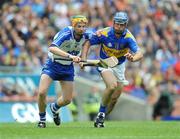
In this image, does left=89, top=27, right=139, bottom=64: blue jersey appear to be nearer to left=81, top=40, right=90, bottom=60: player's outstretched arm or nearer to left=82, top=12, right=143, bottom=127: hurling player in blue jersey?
left=82, top=12, right=143, bottom=127: hurling player in blue jersey

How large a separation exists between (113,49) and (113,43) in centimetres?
15

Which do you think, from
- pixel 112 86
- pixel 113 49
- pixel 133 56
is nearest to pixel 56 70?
pixel 112 86

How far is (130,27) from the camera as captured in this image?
28969 millimetres

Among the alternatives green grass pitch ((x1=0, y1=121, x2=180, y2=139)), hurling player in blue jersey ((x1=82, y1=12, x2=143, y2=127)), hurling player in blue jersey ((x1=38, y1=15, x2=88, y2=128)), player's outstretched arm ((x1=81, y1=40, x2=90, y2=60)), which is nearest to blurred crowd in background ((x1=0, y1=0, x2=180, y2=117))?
hurling player in blue jersey ((x1=82, y1=12, x2=143, y2=127))

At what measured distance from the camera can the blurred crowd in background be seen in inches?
1009

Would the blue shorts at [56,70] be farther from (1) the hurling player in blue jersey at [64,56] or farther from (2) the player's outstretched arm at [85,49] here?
(2) the player's outstretched arm at [85,49]

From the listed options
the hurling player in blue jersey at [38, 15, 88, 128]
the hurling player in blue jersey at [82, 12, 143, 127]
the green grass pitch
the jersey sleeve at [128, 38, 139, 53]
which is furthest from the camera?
the jersey sleeve at [128, 38, 139, 53]

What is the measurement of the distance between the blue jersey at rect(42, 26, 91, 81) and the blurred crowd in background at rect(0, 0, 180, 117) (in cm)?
801

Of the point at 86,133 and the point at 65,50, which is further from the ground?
the point at 65,50

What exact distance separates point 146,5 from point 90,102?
19.4 feet

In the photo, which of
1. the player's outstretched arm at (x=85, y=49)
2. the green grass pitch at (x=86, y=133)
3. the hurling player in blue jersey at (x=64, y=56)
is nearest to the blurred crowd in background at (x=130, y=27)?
the hurling player in blue jersey at (x=64, y=56)

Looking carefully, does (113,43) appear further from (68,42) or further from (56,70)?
(56,70)

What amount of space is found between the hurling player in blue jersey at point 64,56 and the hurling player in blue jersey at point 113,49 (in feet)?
1.14

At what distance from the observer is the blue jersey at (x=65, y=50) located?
612 inches
